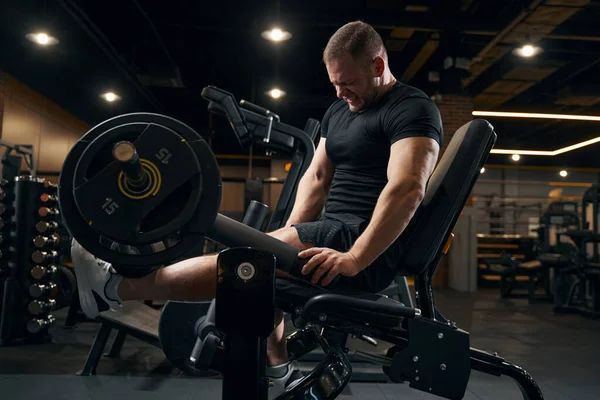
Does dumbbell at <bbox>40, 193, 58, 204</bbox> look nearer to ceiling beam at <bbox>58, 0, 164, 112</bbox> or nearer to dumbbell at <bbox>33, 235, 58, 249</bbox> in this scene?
dumbbell at <bbox>33, 235, 58, 249</bbox>

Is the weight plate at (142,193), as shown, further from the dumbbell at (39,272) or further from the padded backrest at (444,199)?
the dumbbell at (39,272)

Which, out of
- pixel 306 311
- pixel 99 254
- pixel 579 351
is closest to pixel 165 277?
pixel 99 254

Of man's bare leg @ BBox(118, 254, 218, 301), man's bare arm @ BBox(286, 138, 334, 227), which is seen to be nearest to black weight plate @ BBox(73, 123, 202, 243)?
man's bare leg @ BBox(118, 254, 218, 301)

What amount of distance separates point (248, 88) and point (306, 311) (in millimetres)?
8134

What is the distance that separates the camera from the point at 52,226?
353cm

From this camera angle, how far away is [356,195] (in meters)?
1.47

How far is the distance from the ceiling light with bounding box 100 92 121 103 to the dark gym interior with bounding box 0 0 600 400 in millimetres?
90


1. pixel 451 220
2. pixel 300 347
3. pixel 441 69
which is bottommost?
pixel 300 347

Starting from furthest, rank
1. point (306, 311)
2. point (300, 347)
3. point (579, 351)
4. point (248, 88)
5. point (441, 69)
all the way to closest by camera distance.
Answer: point (248, 88), point (441, 69), point (579, 351), point (300, 347), point (306, 311)

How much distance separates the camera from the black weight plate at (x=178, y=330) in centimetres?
243

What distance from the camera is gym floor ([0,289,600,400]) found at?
2395 mm

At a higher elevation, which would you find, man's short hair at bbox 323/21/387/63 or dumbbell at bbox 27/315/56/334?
man's short hair at bbox 323/21/387/63

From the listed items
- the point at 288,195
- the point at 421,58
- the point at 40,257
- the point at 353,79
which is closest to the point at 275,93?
the point at 421,58

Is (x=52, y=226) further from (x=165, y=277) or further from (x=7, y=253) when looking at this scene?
(x=165, y=277)
